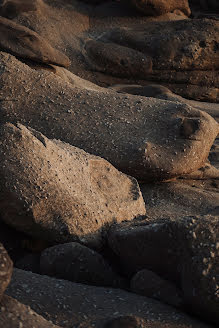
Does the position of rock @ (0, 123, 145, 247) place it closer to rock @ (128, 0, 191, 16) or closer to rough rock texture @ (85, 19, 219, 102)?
rough rock texture @ (85, 19, 219, 102)

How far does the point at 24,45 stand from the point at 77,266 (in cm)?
276

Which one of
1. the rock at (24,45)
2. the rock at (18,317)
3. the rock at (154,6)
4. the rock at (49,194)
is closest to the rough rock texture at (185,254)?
the rock at (49,194)

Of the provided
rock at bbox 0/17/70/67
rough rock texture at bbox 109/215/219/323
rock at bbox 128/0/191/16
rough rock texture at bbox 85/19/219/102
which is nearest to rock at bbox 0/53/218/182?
rock at bbox 0/17/70/67

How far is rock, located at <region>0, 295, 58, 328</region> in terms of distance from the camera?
6.76ft

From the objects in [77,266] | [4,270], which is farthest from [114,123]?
[4,270]

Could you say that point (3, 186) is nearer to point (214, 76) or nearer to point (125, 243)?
point (125, 243)

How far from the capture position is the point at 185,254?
8.32ft

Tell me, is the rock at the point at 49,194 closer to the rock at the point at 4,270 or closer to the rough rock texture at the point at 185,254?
the rough rock texture at the point at 185,254

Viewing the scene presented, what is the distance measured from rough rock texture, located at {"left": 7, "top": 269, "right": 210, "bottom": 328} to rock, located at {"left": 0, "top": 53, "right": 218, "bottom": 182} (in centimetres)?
155

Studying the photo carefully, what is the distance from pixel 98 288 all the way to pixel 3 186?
0.71 meters

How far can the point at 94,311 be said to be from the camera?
8.00ft

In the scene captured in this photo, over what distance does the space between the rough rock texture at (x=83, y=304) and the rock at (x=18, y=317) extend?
7.8 inches

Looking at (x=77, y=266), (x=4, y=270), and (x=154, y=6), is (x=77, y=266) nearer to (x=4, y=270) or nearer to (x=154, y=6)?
(x=4, y=270)

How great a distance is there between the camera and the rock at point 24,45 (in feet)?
16.2
